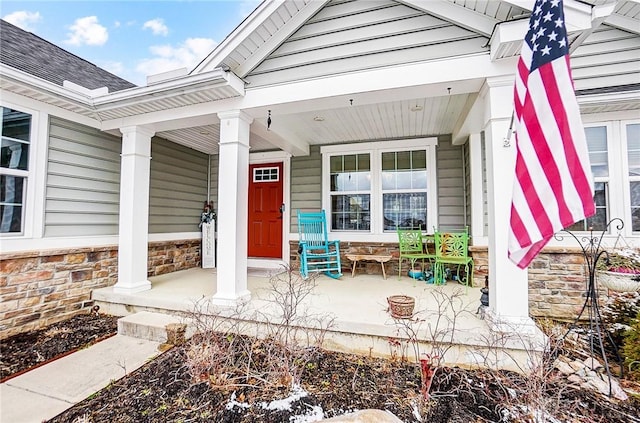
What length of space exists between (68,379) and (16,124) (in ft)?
8.97

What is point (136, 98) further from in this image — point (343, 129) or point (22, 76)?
point (343, 129)

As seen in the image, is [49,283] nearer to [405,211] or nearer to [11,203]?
[11,203]

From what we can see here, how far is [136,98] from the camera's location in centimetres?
323

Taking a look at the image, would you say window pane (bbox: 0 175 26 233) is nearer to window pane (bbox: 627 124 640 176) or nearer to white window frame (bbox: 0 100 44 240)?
white window frame (bbox: 0 100 44 240)

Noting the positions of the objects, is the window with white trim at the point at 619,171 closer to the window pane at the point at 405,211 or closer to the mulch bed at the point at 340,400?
the window pane at the point at 405,211

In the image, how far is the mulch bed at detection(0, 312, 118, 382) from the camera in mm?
2512

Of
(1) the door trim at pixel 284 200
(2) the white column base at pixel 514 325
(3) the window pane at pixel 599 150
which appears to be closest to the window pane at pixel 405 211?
(1) the door trim at pixel 284 200

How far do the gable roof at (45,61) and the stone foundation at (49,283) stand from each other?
6.77ft

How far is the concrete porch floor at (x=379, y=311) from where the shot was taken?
89.6 inches

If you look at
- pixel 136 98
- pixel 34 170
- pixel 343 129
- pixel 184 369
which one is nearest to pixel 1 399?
pixel 184 369

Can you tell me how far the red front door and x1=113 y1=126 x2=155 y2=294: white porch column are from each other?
221 centimetres

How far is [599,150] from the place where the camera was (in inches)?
136

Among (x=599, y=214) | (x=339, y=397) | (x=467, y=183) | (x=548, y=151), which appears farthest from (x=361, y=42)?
(x=599, y=214)

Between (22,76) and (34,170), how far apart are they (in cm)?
98
